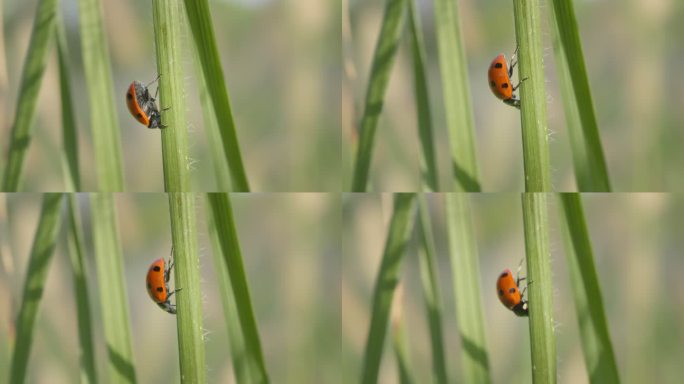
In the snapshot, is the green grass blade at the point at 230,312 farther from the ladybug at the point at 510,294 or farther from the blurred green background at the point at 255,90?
the ladybug at the point at 510,294

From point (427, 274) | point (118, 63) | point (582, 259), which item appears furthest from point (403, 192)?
point (118, 63)

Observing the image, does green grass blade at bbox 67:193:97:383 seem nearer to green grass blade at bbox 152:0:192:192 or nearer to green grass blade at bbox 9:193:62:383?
green grass blade at bbox 9:193:62:383

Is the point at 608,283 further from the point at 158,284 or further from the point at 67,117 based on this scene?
the point at 67,117

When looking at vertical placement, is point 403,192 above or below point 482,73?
below

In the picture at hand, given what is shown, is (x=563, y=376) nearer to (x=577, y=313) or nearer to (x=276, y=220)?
(x=577, y=313)

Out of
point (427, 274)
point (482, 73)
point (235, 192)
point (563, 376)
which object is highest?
point (482, 73)

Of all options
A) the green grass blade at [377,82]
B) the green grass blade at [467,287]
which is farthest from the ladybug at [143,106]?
the green grass blade at [467,287]

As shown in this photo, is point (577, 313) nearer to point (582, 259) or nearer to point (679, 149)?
point (582, 259)
